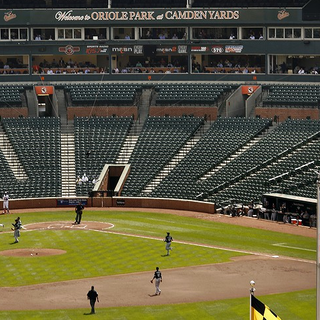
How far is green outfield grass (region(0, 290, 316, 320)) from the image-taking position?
42.0m

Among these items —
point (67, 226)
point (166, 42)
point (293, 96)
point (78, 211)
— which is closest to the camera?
point (78, 211)

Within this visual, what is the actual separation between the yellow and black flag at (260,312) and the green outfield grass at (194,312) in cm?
2176

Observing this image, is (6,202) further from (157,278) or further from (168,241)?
(157,278)

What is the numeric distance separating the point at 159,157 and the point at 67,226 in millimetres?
19751

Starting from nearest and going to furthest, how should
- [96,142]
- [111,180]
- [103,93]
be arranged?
[111,180] → [96,142] → [103,93]

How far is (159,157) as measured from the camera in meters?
86.1

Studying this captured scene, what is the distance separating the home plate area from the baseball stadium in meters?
0.17

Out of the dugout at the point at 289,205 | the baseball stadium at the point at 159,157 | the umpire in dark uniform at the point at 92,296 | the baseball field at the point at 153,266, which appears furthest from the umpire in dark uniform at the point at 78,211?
the umpire in dark uniform at the point at 92,296

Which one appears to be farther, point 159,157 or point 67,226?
point 159,157

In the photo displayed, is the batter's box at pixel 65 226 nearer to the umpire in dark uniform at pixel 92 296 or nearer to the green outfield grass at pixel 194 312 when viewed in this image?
the green outfield grass at pixel 194 312

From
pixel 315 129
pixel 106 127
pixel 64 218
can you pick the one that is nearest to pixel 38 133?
pixel 106 127

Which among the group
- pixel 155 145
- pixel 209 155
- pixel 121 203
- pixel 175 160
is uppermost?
pixel 155 145

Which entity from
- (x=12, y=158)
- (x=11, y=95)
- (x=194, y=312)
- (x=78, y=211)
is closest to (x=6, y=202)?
(x=78, y=211)

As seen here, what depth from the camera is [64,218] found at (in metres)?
73.3
